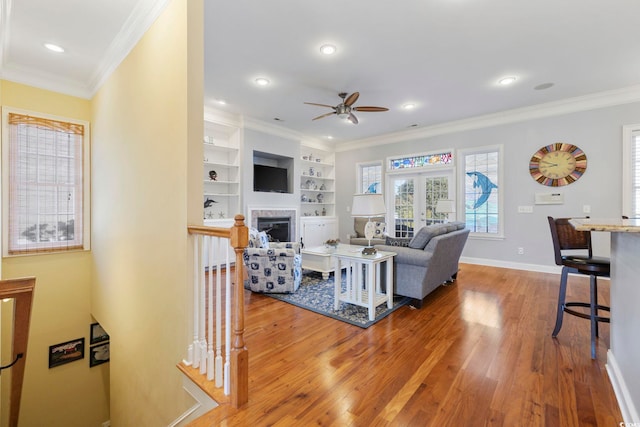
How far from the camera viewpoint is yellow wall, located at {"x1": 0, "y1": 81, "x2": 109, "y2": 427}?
11.0ft

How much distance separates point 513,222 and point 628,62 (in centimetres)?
266

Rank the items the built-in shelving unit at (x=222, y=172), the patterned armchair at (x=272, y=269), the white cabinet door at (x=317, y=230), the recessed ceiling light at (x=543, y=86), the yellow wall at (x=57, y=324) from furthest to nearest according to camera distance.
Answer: the white cabinet door at (x=317, y=230), the built-in shelving unit at (x=222, y=172), the recessed ceiling light at (x=543, y=86), the patterned armchair at (x=272, y=269), the yellow wall at (x=57, y=324)

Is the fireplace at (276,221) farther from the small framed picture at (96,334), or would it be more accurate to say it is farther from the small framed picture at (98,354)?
the small framed picture at (98,354)

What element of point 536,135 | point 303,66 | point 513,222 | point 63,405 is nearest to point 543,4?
point 303,66

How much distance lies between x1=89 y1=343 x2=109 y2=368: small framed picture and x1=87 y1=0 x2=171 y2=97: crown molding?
3.53 meters

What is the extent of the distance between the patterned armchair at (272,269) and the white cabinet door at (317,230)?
2919mm

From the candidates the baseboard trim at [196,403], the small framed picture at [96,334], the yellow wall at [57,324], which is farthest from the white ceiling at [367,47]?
the small framed picture at [96,334]

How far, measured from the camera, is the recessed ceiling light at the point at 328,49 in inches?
122

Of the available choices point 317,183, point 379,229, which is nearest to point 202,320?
point 379,229

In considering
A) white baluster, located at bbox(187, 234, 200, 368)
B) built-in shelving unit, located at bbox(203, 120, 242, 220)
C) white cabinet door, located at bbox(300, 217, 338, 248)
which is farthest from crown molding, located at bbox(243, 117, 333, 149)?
white baluster, located at bbox(187, 234, 200, 368)

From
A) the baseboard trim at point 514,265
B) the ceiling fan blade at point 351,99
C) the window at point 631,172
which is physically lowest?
the baseboard trim at point 514,265

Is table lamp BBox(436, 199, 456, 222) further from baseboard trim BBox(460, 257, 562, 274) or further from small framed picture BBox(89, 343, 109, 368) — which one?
small framed picture BBox(89, 343, 109, 368)

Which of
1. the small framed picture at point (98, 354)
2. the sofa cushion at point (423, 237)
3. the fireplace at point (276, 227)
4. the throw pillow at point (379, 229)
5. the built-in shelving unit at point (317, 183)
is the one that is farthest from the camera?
the built-in shelving unit at point (317, 183)

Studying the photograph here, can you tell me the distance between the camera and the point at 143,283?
2.40 meters
